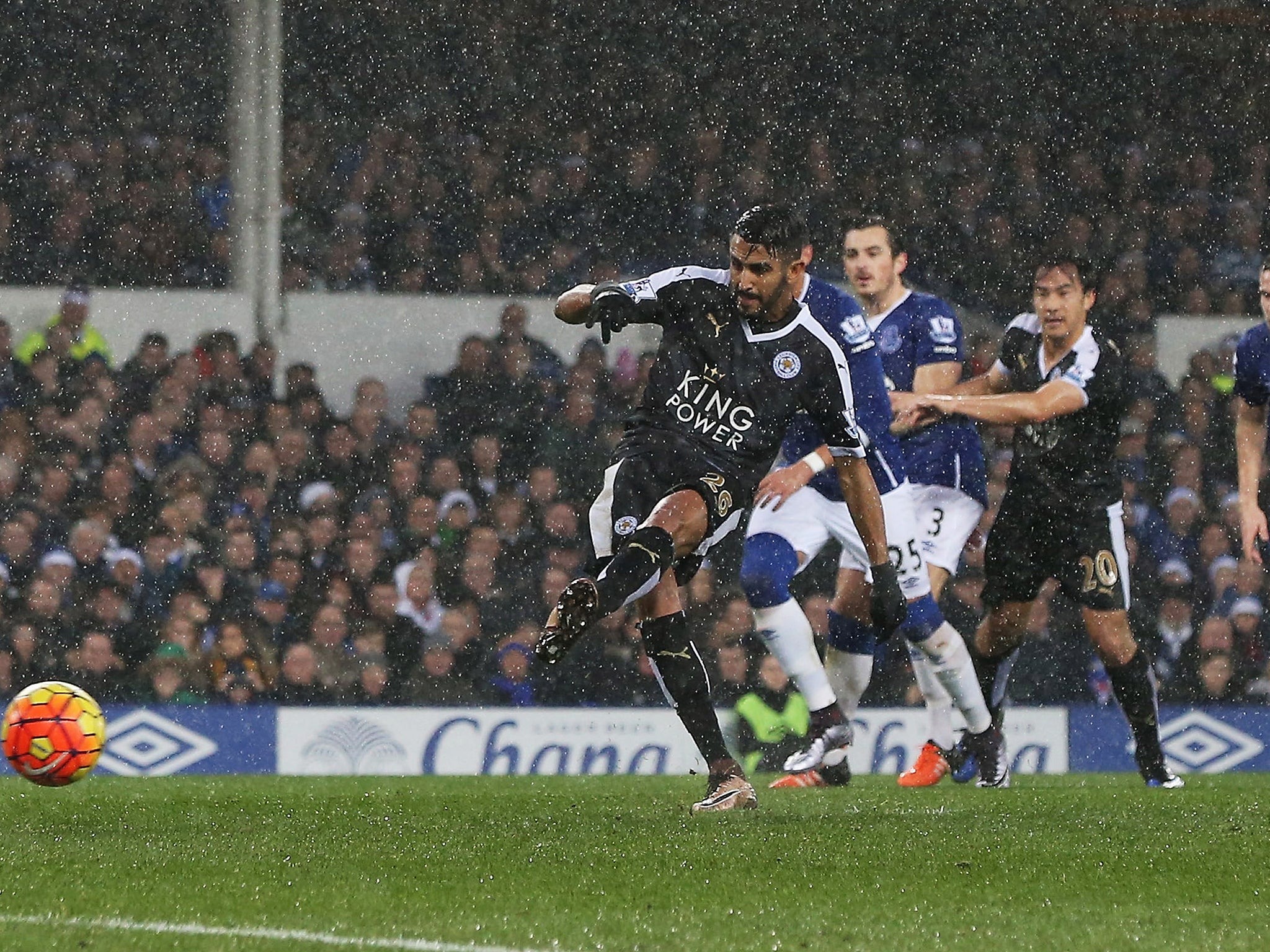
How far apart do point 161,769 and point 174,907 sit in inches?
233

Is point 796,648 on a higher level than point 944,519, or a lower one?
lower

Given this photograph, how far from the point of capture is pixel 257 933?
12.0 feet

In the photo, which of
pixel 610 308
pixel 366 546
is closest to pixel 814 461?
pixel 610 308

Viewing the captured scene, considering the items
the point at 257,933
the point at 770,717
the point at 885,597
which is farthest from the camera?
the point at 770,717

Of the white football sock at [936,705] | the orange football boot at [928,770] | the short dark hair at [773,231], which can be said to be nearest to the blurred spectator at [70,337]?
the white football sock at [936,705]

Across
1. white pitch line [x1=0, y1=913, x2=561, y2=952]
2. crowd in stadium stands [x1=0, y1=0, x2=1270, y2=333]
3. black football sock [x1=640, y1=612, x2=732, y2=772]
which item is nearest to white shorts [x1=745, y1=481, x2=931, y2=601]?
black football sock [x1=640, y1=612, x2=732, y2=772]

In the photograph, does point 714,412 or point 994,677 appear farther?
point 994,677

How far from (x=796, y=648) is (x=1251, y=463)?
6.59 feet

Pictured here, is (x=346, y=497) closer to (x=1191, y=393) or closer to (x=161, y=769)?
(x=161, y=769)

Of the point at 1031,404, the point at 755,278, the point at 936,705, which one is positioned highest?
the point at 755,278

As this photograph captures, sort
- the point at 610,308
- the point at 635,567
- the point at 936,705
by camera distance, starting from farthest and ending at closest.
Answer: the point at 936,705 < the point at 610,308 < the point at 635,567

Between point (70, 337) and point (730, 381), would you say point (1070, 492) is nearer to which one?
point (730, 381)

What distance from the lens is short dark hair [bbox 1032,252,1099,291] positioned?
24.5ft

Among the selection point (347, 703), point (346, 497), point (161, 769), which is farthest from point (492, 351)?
point (161, 769)
